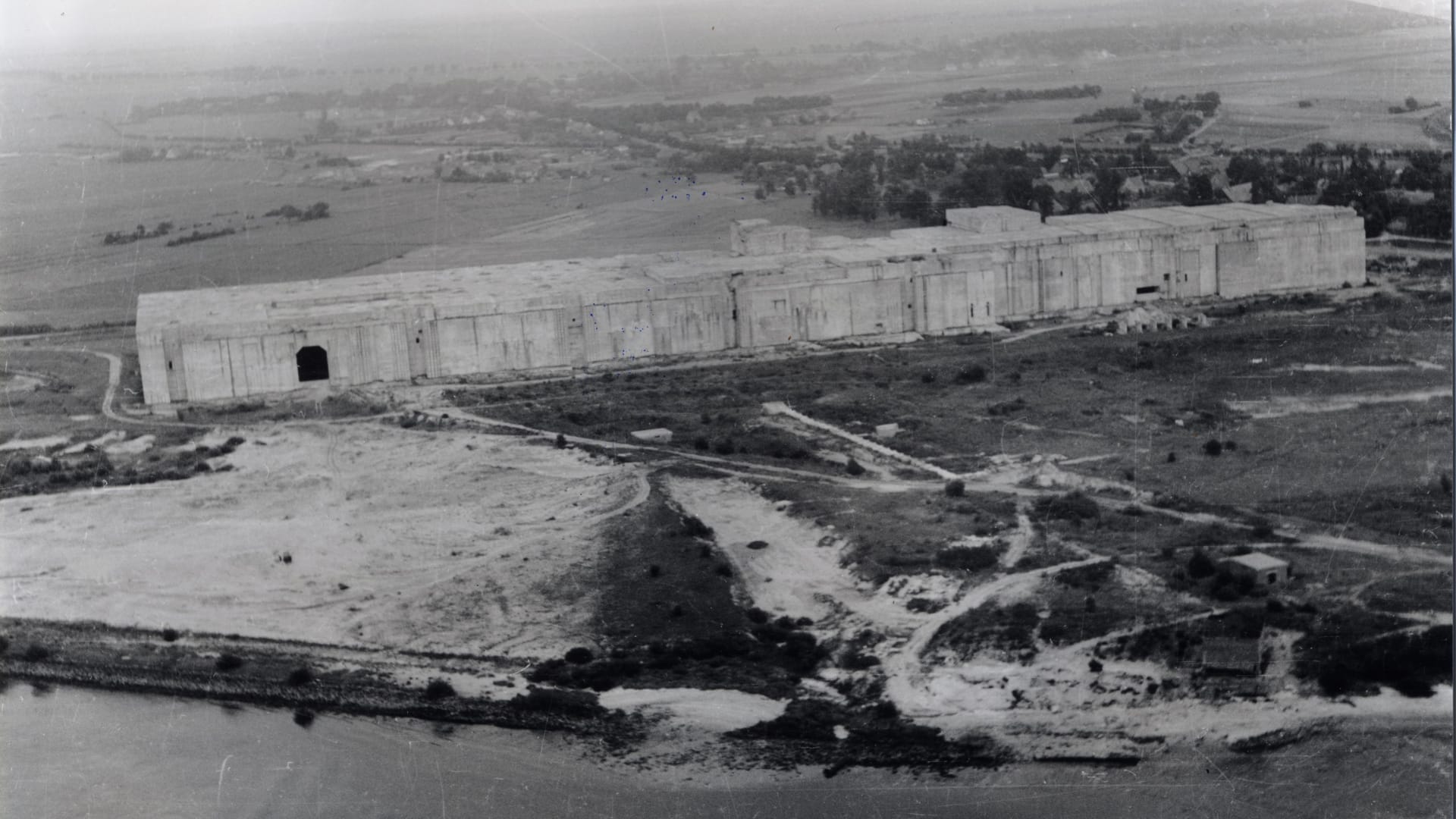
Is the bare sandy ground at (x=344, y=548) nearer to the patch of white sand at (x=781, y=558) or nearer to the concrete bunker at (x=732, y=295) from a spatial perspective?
the patch of white sand at (x=781, y=558)

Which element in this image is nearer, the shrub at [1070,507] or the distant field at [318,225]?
the shrub at [1070,507]

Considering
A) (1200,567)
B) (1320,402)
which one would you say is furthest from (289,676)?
(1320,402)

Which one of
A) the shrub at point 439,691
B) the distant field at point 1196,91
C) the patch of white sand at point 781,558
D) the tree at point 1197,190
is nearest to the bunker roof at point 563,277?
the tree at point 1197,190

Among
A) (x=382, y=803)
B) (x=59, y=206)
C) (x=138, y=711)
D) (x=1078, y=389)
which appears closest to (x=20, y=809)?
(x=138, y=711)

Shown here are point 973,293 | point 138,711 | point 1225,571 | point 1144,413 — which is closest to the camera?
point 138,711

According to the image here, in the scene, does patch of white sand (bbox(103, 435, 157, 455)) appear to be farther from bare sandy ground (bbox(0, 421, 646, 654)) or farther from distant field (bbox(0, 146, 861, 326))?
distant field (bbox(0, 146, 861, 326))

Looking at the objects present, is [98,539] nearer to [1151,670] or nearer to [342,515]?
[342,515]

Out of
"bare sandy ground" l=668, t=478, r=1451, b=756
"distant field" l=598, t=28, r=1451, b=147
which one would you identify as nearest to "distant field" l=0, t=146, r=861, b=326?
"distant field" l=598, t=28, r=1451, b=147
